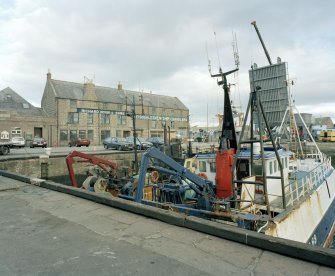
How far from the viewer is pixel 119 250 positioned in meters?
4.30

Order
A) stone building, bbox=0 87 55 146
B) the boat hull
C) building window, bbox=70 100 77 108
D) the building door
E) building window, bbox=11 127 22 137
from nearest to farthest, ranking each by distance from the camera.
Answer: the boat hull < stone building, bbox=0 87 55 146 < building window, bbox=11 127 22 137 < the building door < building window, bbox=70 100 77 108

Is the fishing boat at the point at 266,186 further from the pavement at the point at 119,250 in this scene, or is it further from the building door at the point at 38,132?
the building door at the point at 38,132

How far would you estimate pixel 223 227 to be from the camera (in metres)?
4.85

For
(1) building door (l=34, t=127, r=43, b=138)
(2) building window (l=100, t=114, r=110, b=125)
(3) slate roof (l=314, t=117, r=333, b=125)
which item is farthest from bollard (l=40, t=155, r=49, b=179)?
(3) slate roof (l=314, t=117, r=333, b=125)

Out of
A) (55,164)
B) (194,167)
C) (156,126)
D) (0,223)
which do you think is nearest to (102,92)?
(156,126)

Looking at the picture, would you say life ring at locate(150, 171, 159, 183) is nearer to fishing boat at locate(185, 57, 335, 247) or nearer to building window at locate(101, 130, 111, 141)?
fishing boat at locate(185, 57, 335, 247)

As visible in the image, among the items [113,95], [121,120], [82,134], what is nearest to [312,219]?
[82,134]

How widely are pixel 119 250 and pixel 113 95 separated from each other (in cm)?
5164

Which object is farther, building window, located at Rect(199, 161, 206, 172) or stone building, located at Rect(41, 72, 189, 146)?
stone building, located at Rect(41, 72, 189, 146)

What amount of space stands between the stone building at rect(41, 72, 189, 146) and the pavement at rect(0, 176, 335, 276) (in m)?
33.8

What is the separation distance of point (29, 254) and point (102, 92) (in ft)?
166

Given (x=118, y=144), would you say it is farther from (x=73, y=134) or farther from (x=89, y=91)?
(x=89, y=91)

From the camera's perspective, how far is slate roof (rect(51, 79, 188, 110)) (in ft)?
153

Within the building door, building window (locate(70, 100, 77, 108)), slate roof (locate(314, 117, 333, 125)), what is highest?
slate roof (locate(314, 117, 333, 125))
